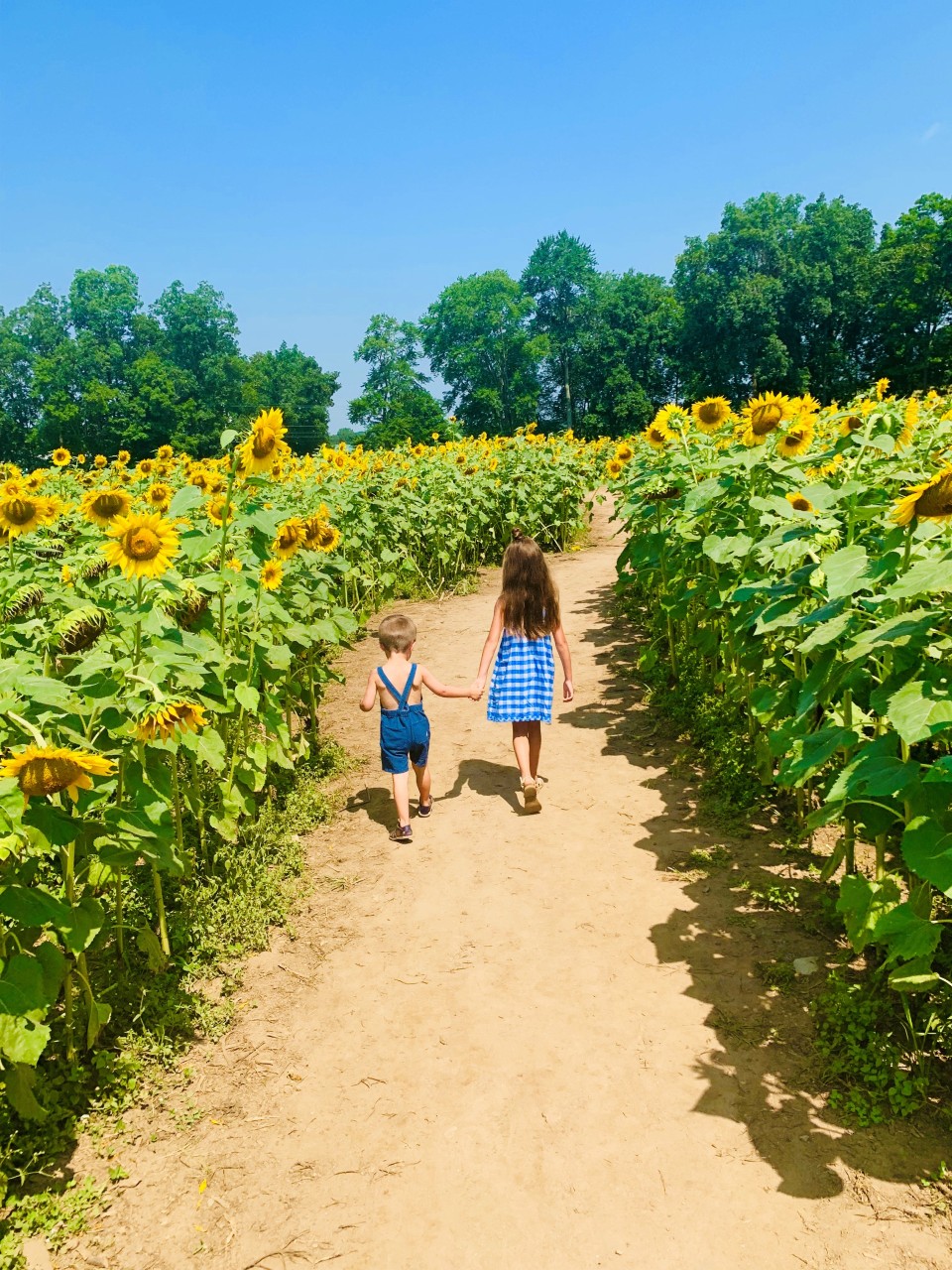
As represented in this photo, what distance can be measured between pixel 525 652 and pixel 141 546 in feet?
8.16

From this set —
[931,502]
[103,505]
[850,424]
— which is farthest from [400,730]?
[931,502]

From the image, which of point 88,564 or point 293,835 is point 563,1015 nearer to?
point 293,835

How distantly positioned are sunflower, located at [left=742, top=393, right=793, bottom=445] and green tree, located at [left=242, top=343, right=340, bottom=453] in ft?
229

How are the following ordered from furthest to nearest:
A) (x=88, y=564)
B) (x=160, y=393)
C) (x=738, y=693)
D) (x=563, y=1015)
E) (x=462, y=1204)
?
(x=160, y=393)
(x=738, y=693)
(x=88, y=564)
(x=563, y=1015)
(x=462, y=1204)

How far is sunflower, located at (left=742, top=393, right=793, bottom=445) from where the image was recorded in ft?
13.4

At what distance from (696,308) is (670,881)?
52.1 metres

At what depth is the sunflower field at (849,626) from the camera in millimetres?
2072

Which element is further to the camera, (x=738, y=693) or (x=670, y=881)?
(x=738, y=693)

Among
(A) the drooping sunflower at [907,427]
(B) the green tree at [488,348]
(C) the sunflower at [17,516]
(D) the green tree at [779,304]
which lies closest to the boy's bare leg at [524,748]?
(A) the drooping sunflower at [907,427]

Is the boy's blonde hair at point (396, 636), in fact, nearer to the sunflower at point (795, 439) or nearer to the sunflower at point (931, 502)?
the sunflower at point (795, 439)

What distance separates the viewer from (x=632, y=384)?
5434 cm

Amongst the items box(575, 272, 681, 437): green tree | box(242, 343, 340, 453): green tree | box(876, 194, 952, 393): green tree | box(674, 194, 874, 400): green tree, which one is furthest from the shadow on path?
box(242, 343, 340, 453): green tree

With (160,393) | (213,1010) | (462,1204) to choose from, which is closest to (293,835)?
(213,1010)

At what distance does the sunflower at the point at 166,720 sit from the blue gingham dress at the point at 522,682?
229 centimetres
